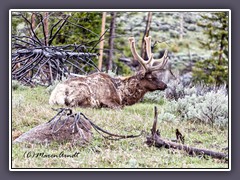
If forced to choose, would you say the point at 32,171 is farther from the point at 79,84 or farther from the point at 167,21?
the point at 167,21

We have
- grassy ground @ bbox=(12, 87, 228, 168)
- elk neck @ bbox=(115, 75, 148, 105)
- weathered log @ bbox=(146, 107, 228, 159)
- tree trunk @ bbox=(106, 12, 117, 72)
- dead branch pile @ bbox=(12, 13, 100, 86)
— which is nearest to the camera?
grassy ground @ bbox=(12, 87, 228, 168)

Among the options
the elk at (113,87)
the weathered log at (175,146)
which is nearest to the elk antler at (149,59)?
the elk at (113,87)

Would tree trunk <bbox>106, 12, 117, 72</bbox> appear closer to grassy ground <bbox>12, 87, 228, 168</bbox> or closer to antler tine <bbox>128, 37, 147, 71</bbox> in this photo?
antler tine <bbox>128, 37, 147, 71</bbox>

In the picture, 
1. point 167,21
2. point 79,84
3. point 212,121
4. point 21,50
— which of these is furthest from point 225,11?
point 21,50

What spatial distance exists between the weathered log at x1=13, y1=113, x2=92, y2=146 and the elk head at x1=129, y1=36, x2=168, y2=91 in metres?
0.88

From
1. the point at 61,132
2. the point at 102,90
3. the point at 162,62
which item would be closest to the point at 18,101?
the point at 61,132

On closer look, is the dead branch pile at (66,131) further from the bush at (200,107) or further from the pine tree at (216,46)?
the pine tree at (216,46)

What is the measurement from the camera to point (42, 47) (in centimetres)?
683

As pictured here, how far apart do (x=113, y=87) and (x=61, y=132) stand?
969 mm

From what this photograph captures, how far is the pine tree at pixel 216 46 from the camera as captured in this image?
266 inches

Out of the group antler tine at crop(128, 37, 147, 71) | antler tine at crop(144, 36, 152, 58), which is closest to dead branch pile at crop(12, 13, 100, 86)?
antler tine at crop(128, 37, 147, 71)

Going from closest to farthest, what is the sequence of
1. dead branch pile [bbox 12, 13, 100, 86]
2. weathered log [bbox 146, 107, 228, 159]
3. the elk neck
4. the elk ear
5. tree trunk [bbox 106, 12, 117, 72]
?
weathered log [bbox 146, 107, 228, 159] < dead branch pile [bbox 12, 13, 100, 86] < tree trunk [bbox 106, 12, 117, 72] < the elk ear < the elk neck

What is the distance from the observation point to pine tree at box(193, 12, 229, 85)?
22.1 ft

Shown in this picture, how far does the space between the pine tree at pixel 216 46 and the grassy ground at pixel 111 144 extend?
55cm
